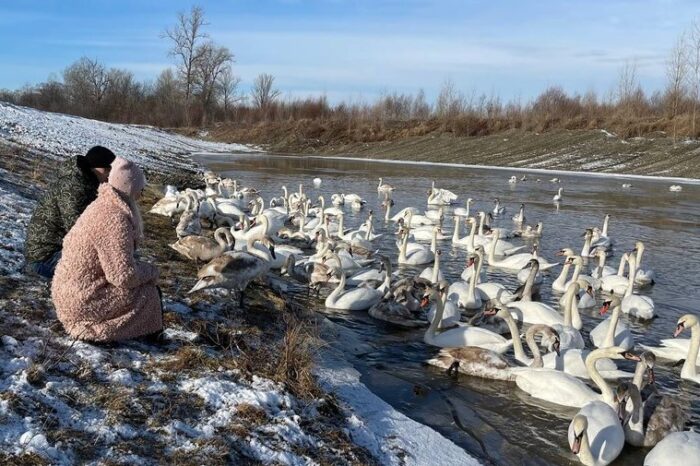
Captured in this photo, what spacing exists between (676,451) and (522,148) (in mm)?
45304

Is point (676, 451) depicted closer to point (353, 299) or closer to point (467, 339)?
point (467, 339)

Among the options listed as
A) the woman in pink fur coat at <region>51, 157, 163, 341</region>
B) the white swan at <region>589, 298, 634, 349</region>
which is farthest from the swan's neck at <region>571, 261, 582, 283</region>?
the woman in pink fur coat at <region>51, 157, 163, 341</region>

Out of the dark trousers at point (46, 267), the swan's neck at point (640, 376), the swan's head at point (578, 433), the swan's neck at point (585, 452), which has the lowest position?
the swan's neck at point (585, 452)

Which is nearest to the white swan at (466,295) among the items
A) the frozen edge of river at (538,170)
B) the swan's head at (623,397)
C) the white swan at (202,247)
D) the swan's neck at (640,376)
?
the white swan at (202,247)

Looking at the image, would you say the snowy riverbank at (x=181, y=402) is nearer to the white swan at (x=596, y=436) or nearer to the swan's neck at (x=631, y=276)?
the white swan at (x=596, y=436)

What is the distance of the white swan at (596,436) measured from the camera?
17.3 ft

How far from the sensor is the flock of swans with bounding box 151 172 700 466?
231 inches

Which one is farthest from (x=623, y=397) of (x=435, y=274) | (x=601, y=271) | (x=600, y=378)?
(x=601, y=271)

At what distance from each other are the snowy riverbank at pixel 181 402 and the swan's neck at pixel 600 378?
184cm

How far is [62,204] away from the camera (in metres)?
6.01

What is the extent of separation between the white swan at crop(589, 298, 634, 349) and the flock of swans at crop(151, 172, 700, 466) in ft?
0.05

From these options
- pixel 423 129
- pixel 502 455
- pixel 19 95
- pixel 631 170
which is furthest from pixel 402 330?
pixel 19 95

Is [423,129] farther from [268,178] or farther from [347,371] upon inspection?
[347,371]

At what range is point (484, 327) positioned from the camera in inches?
344
